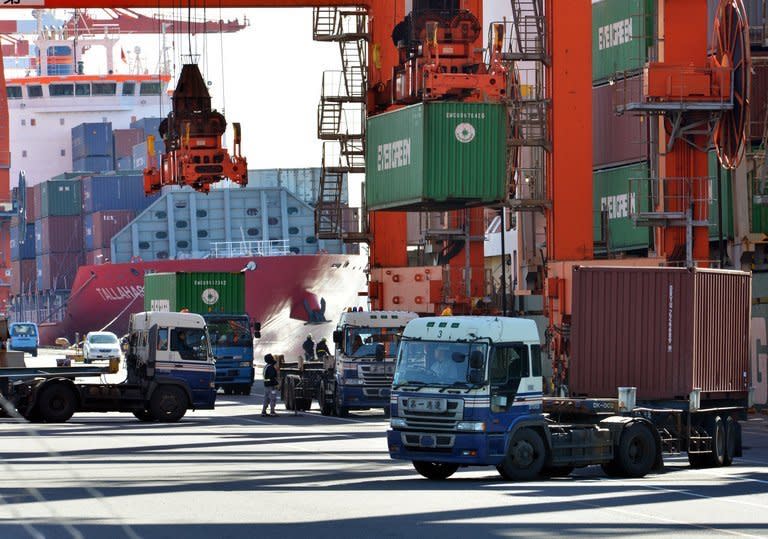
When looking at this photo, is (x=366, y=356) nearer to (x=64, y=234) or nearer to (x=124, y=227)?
(x=124, y=227)

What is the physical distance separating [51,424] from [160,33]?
95959 millimetres

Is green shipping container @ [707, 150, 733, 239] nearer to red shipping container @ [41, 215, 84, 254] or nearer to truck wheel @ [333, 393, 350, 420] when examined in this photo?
truck wheel @ [333, 393, 350, 420]

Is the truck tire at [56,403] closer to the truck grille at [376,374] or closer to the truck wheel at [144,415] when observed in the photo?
the truck wheel at [144,415]

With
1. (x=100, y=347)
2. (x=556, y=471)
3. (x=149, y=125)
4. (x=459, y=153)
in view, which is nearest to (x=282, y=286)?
(x=100, y=347)

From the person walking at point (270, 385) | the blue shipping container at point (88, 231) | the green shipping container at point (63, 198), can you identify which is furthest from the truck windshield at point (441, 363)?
the green shipping container at point (63, 198)

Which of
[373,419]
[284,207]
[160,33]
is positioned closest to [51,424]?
[373,419]

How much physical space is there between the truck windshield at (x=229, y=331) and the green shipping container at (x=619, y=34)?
12947 mm

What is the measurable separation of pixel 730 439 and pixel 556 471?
3.18m

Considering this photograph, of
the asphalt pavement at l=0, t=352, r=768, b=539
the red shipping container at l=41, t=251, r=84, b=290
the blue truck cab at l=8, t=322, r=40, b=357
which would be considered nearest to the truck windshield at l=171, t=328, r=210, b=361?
the asphalt pavement at l=0, t=352, r=768, b=539

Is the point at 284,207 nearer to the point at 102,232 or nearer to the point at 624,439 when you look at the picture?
the point at 102,232

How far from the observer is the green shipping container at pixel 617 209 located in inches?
1900

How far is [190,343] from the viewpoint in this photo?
35.5 metres

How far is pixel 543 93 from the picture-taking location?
41.6 metres

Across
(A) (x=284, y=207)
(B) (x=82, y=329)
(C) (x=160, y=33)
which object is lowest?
(B) (x=82, y=329)
